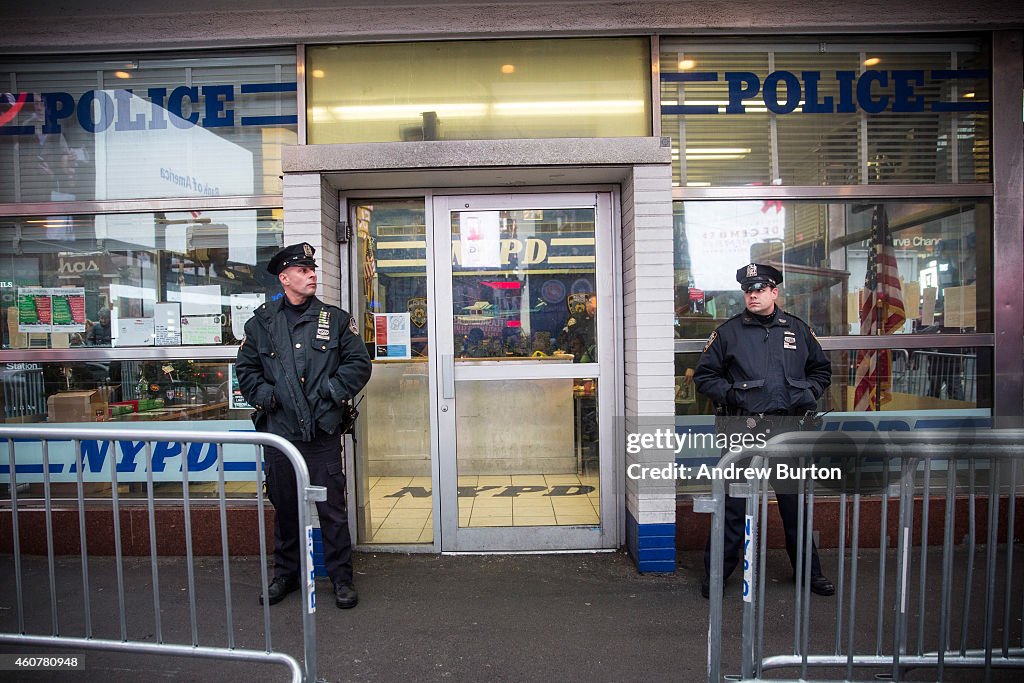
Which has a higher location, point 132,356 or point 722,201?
point 722,201

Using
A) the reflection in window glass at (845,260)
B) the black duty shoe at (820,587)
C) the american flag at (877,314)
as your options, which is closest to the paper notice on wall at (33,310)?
the reflection in window glass at (845,260)

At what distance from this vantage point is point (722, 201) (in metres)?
4.61

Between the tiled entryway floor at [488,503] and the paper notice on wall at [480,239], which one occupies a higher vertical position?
the paper notice on wall at [480,239]

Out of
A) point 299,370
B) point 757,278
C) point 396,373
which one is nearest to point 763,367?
point 757,278

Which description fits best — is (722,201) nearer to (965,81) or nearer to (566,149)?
(566,149)

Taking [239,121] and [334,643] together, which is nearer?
[334,643]

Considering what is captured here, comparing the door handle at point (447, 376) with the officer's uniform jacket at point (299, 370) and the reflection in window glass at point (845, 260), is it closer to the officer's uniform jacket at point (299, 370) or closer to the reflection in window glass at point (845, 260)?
the officer's uniform jacket at point (299, 370)

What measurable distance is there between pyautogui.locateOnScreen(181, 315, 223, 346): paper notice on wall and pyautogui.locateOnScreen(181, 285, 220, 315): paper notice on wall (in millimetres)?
44

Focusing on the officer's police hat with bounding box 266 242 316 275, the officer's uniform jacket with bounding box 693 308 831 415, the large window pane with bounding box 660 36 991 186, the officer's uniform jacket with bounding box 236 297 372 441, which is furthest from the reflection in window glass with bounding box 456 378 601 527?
the large window pane with bounding box 660 36 991 186

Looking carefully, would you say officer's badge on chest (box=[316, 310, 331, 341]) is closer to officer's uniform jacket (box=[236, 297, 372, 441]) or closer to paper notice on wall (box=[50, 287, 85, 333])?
officer's uniform jacket (box=[236, 297, 372, 441])

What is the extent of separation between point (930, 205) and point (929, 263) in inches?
16.4

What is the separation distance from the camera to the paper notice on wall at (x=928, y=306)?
4668 millimetres

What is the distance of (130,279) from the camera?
4742mm

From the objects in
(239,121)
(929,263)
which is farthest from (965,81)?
(239,121)
